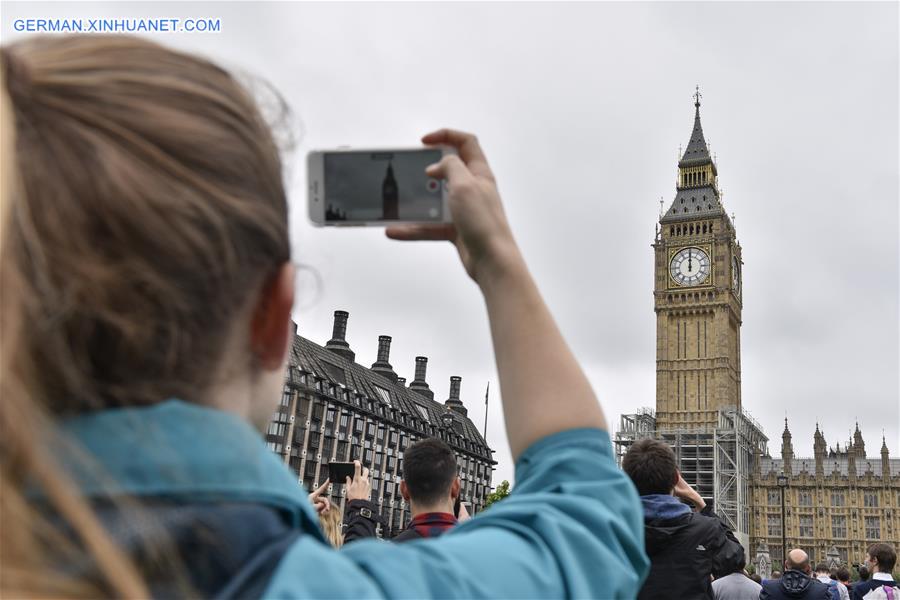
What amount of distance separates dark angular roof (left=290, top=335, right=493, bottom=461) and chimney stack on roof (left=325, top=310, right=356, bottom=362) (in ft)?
2.99

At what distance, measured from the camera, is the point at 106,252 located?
2.43ft

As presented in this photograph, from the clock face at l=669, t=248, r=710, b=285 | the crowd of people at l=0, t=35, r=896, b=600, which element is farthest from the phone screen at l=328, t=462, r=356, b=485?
the clock face at l=669, t=248, r=710, b=285

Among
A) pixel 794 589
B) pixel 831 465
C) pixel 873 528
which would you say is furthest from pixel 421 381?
pixel 794 589

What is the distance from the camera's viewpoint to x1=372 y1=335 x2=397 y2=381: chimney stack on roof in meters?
72.2

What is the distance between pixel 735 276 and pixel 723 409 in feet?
40.2

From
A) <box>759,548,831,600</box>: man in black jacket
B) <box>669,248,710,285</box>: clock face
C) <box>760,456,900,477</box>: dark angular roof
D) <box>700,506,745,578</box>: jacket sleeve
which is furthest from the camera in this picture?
<box>760,456,900,477</box>: dark angular roof

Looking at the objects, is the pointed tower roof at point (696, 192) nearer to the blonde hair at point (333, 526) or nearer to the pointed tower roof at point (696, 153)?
the pointed tower roof at point (696, 153)

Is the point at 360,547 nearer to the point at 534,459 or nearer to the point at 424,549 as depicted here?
the point at 424,549

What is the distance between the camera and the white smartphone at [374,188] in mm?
1264

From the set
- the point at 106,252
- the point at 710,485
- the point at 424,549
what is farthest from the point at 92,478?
the point at 710,485

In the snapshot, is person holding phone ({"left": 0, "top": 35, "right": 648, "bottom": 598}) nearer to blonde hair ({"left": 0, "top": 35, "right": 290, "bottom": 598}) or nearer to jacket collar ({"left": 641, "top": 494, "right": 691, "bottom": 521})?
blonde hair ({"left": 0, "top": 35, "right": 290, "bottom": 598})

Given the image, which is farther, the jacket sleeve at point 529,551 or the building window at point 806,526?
the building window at point 806,526

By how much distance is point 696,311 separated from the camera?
2571 inches

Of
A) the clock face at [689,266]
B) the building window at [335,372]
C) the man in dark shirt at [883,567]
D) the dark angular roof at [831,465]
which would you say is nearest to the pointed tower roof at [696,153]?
the clock face at [689,266]
